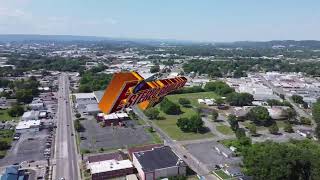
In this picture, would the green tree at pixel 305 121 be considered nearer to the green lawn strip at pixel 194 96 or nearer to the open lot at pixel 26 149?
the green lawn strip at pixel 194 96

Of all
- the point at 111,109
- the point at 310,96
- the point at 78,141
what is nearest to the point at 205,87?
the point at 310,96

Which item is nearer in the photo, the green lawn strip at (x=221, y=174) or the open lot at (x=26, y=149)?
the green lawn strip at (x=221, y=174)

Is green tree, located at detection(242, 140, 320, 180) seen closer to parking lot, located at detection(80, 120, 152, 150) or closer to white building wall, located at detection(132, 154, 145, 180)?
white building wall, located at detection(132, 154, 145, 180)

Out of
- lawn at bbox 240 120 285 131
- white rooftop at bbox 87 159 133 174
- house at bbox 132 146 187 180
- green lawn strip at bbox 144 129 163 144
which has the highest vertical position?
house at bbox 132 146 187 180

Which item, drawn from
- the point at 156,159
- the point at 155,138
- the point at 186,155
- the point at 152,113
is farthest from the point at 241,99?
the point at 156,159

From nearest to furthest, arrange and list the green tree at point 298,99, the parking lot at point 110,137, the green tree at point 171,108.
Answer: the parking lot at point 110,137
the green tree at point 171,108
the green tree at point 298,99

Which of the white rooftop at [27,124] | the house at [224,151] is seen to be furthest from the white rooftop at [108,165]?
the white rooftop at [27,124]

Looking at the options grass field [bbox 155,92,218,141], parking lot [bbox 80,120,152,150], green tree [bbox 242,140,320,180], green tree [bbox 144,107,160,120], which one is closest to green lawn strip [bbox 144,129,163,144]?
parking lot [bbox 80,120,152,150]
